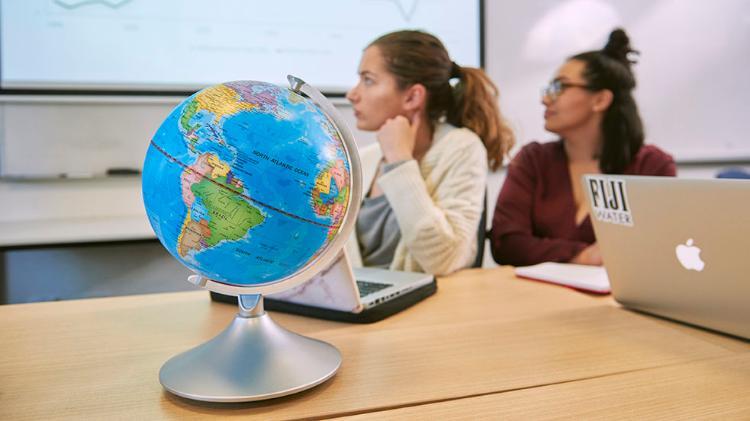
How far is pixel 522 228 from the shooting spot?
1867 mm

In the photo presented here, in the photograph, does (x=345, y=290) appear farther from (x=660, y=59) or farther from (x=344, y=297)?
(x=660, y=59)

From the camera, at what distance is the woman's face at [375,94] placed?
5.56 feet

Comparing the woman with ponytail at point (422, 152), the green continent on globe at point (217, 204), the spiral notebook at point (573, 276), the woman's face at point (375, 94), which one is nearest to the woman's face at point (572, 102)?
the woman with ponytail at point (422, 152)

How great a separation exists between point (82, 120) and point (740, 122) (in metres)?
3.49

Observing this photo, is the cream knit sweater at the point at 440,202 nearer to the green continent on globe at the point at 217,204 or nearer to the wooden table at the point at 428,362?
the wooden table at the point at 428,362

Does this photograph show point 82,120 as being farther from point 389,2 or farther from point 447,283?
point 447,283

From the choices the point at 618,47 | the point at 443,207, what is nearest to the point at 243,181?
the point at 443,207

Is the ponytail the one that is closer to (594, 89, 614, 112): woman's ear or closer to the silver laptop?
(594, 89, 614, 112): woman's ear

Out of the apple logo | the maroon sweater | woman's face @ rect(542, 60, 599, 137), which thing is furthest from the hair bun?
the apple logo

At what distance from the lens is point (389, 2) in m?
2.73

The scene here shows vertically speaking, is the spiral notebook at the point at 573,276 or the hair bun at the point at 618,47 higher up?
the hair bun at the point at 618,47

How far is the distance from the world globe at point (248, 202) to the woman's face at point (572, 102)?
1.52 m

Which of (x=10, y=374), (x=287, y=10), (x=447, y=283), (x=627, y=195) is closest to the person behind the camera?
(x=10, y=374)

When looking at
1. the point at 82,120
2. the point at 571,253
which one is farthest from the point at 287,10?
the point at 571,253
